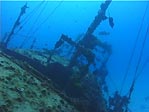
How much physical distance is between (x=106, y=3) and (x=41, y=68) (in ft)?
23.7

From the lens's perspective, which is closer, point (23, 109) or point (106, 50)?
point (23, 109)

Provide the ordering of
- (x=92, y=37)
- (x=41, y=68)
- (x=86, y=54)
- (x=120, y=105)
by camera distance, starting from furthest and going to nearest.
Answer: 1. (x=120, y=105)
2. (x=92, y=37)
3. (x=86, y=54)
4. (x=41, y=68)

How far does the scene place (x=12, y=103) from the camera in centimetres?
521

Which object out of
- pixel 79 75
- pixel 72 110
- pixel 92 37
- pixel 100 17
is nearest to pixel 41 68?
pixel 79 75

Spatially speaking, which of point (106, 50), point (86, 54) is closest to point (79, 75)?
point (86, 54)

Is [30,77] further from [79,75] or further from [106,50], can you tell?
[106,50]

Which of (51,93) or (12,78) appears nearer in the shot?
(12,78)

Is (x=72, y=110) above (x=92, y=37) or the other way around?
the other way around

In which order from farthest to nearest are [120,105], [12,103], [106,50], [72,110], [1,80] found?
[106,50] → [120,105] → [72,110] → [1,80] → [12,103]

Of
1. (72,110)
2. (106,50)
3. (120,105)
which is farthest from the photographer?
(106,50)

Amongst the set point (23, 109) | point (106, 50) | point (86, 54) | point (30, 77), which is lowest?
point (23, 109)

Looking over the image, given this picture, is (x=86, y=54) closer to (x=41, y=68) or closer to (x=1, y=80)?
(x=41, y=68)

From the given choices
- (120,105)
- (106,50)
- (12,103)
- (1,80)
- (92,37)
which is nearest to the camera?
(12,103)

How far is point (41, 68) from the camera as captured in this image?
1366 centimetres
